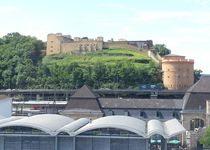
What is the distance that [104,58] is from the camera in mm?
129125

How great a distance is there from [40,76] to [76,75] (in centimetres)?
945

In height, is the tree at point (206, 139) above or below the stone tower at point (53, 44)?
below

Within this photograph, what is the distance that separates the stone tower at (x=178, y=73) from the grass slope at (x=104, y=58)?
8094 millimetres

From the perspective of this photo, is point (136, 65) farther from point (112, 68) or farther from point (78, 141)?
point (78, 141)

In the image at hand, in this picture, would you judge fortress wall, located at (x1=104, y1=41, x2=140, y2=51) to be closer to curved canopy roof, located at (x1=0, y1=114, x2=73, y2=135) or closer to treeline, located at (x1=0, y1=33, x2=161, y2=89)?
treeline, located at (x1=0, y1=33, x2=161, y2=89)

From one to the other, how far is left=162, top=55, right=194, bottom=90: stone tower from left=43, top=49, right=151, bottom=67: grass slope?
809 cm

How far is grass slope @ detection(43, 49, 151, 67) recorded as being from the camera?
125 metres

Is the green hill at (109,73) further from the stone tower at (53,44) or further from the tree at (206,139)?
the tree at (206,139)

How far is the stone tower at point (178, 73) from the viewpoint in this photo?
4363 inches

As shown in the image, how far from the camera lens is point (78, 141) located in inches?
1928

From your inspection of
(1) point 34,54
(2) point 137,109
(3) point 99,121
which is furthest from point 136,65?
(3) point 99,121

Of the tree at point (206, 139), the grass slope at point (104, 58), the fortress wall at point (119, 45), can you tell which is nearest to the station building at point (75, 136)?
the tree at point (206, 139)

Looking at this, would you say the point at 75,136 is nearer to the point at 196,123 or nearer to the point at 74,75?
the point at 196,123

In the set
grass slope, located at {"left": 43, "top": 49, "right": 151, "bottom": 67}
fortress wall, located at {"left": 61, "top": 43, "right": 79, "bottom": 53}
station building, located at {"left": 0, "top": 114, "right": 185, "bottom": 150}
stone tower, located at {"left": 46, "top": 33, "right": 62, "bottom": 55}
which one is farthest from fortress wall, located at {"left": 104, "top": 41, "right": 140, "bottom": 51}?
station building, located at {"left": 0, "top": 114, "right": 185, "bottom": 150}
